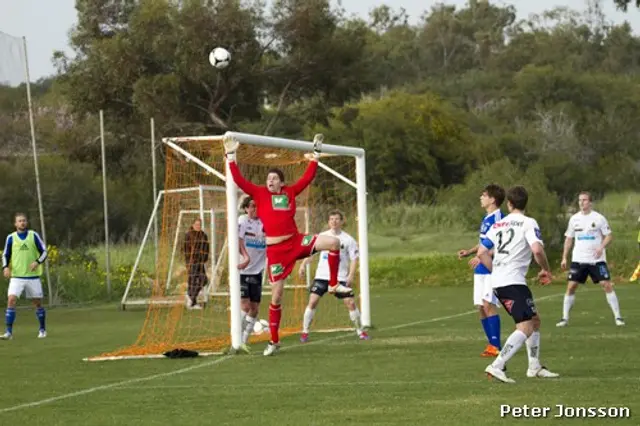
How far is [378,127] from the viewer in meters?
68.6

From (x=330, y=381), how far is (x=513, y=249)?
222 cm

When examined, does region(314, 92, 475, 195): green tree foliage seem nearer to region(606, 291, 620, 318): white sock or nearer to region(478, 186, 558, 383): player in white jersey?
region(606, 291, 620, 318): white sock

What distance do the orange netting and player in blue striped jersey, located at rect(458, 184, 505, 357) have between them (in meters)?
4.04

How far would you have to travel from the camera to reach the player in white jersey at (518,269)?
1244 cm

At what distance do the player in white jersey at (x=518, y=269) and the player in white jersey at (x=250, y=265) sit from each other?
542 centimetres

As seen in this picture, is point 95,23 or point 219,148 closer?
point 219,148

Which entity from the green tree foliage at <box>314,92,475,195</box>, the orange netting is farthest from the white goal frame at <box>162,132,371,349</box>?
the green tree foliage at <box>314,92,475,195</box>

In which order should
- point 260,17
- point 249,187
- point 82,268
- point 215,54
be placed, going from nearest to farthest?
point 249,187
point 215,54
point 82,268
point 260,17

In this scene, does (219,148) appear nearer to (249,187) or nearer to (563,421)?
(249,187)

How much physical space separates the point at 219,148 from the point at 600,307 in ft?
27.5

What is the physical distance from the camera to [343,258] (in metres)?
19.2

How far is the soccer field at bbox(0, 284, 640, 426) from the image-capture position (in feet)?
35.8

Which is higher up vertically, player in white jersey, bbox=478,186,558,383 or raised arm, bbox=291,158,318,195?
raised arm, bbox=291,158,318,195

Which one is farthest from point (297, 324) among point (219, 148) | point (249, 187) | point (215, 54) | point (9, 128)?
point (9, 128)
